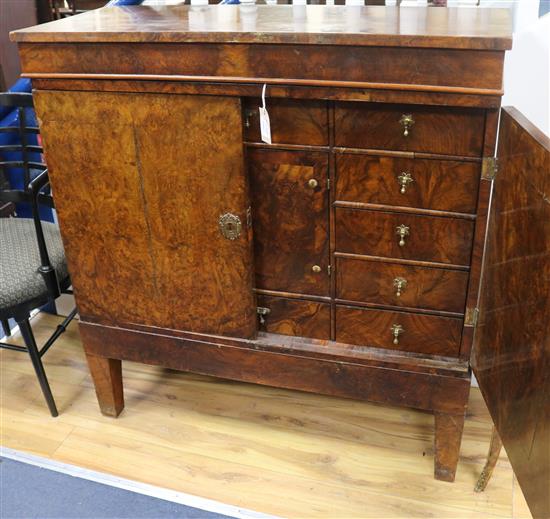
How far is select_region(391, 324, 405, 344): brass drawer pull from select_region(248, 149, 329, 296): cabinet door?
0.60 feet

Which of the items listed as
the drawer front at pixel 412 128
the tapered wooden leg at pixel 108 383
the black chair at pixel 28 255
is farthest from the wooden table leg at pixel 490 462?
the black chair at pixel 28 255

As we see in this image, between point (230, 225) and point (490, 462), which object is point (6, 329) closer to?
point (230, 225)

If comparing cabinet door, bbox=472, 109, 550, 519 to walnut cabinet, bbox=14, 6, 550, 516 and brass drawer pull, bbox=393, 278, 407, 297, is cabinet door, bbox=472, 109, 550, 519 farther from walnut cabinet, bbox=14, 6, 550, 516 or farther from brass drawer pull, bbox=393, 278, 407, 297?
brass drawer pull, bbox=393, 278, 407, 297

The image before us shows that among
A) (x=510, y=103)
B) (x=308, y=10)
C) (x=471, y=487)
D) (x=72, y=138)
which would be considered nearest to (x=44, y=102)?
(x=72, y=138)

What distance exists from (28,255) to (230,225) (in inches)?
27.1

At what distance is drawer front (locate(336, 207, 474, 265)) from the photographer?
4.69ft

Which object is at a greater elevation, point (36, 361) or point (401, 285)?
point (401, 285)

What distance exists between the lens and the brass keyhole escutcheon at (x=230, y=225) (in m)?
1.54

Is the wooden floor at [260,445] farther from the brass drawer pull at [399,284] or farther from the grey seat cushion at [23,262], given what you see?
the brass drawer pull at [399,284]

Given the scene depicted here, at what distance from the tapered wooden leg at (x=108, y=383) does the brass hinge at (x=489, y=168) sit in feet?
3.76

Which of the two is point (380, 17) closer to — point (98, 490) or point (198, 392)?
point (198, 392)

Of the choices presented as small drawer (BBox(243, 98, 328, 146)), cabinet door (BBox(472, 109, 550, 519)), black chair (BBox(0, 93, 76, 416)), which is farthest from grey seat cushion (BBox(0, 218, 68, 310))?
cabinet door (BBox(472, 109, 550, 519))

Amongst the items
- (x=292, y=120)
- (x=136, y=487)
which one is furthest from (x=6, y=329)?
(x=292, y=120)

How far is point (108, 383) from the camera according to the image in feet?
6.32
